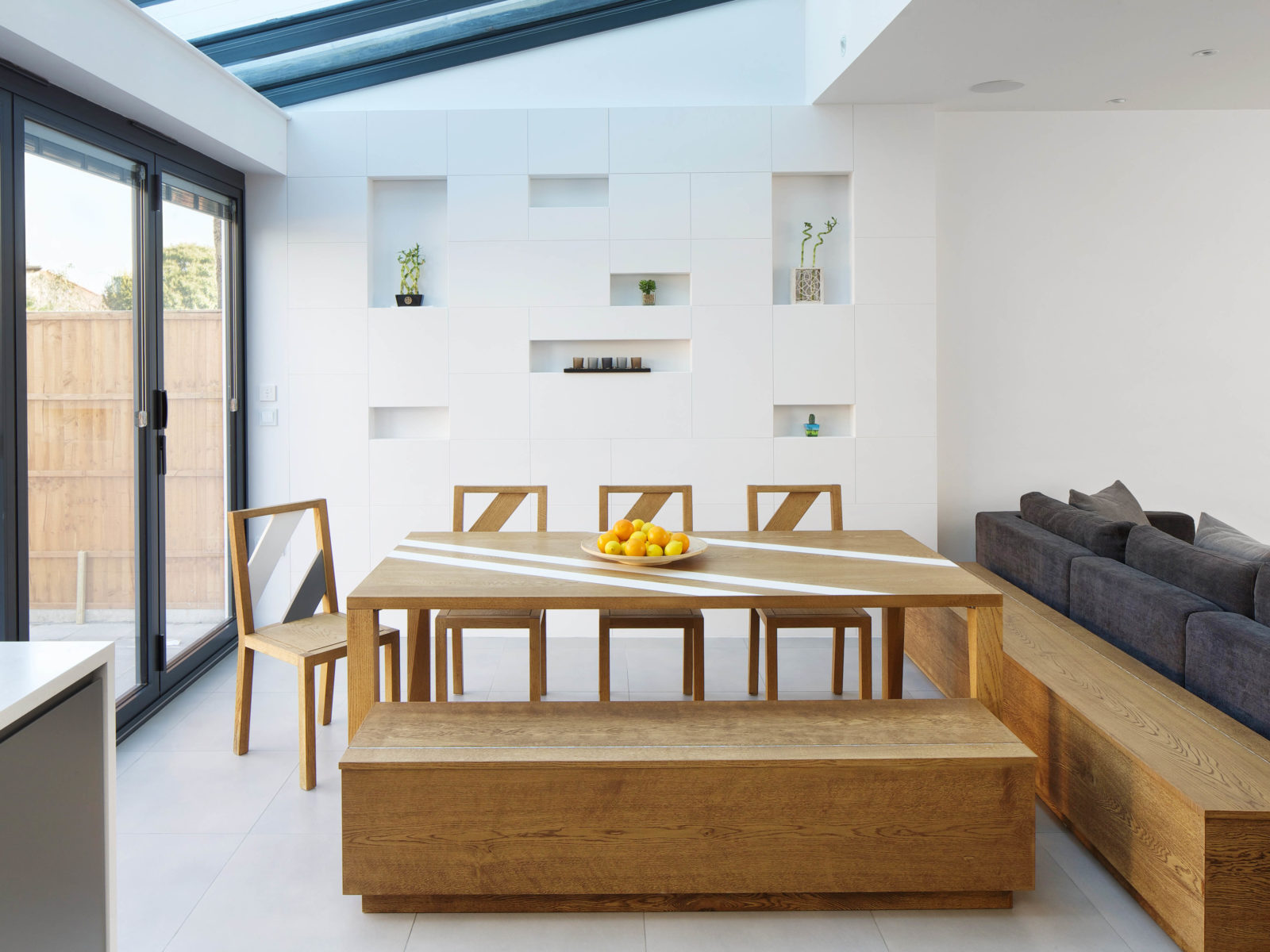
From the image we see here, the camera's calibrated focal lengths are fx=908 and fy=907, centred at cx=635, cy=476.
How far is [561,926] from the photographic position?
7.07 ft

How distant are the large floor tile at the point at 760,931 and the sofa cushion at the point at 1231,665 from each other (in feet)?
3.61

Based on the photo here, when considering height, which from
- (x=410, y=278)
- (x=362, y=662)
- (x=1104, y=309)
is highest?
(x=410, y=278)

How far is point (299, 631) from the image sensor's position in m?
3.17

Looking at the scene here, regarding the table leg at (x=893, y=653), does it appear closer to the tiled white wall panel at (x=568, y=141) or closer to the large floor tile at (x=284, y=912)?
the large floor tile at (x=284, y=912)

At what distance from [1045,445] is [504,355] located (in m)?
2.85

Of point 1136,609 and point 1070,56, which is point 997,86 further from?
point 1136,609

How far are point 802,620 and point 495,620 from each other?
3.59 feet

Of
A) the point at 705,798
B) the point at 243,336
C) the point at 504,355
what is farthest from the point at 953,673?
the point at 243,336

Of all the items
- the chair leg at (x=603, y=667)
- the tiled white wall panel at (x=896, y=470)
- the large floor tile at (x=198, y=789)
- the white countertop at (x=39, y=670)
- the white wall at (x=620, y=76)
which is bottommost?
the large floor tile at (x=198, y=789)

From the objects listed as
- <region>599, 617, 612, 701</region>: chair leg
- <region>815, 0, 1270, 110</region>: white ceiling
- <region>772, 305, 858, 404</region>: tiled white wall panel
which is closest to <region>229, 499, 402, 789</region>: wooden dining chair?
<region>599, 617, 612, 701</region>: chair leg

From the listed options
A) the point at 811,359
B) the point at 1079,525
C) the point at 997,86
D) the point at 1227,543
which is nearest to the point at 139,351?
the point at 811,359

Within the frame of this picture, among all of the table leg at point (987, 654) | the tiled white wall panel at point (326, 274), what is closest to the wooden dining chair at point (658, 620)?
the table leg at point (987, 654)

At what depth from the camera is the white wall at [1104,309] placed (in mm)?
4691

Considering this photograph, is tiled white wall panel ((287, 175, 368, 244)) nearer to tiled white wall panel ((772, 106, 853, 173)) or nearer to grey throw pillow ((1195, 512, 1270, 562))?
tiled white wall panel ((772, 106, 853, 173))
